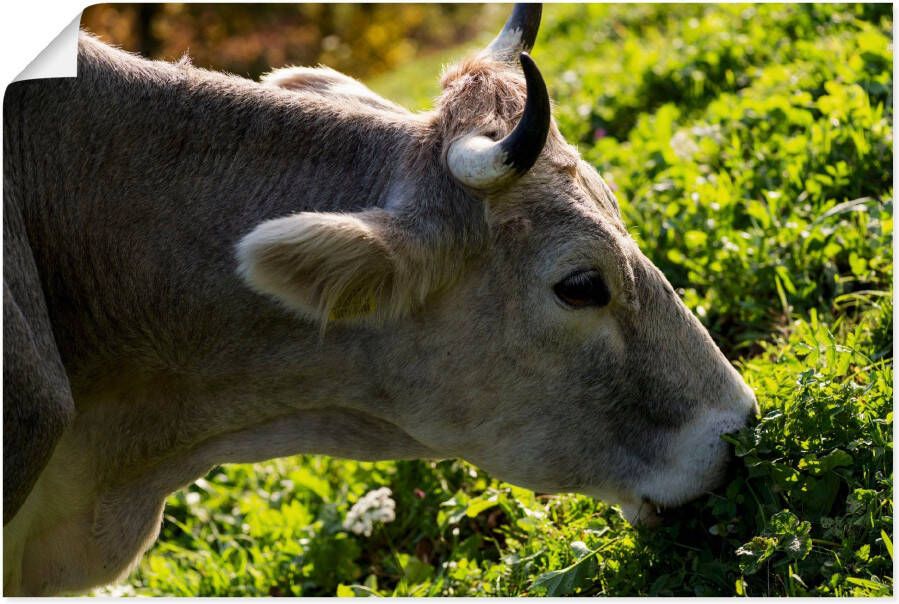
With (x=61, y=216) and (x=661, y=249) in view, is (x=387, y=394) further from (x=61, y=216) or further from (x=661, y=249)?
(x=661, y=249)

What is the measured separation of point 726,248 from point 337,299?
2342 mm

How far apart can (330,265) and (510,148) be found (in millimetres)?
643

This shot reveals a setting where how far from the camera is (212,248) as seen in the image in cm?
368

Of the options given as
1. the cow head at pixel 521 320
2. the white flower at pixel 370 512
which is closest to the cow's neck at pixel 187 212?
the cow head at pixel 521 320

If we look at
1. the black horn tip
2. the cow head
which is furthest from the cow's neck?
the black horn tip

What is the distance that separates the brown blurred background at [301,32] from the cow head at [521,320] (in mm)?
12932

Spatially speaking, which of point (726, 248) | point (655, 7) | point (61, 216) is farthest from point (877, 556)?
point (655, 7)

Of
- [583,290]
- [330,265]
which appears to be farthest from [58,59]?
[583,290]

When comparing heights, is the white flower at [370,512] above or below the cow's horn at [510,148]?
below

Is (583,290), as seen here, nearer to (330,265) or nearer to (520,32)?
(330,265)

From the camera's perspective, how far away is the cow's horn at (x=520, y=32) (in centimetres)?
420

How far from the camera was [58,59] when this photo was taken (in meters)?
3.57

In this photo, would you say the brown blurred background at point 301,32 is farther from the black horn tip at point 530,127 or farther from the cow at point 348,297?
the black horn tip at point 530,127

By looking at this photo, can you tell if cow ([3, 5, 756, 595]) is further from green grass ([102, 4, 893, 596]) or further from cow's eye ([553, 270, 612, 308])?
green grass ([102, 4, 893, 596])
